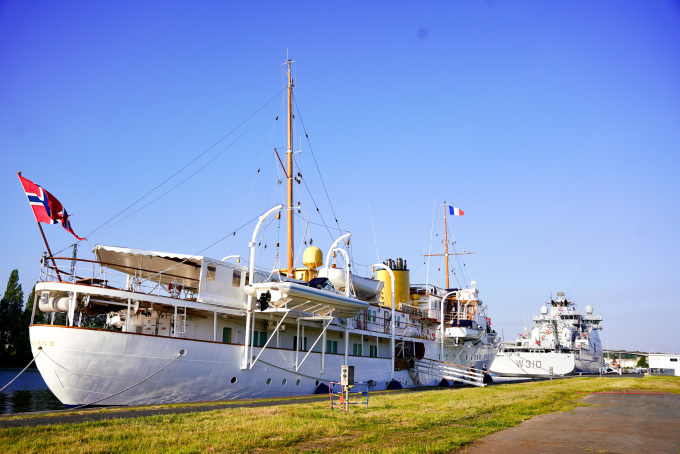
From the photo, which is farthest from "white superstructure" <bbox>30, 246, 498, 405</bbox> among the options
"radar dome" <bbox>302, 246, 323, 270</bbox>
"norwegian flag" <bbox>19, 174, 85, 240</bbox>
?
"radar dome" <bbox>302, 246, 323, 270</bbox>

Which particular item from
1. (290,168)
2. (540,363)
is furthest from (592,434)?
(540,363)

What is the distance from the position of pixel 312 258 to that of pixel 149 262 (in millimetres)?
12313

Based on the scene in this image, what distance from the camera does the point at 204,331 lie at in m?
26.0

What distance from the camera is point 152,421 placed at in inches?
563

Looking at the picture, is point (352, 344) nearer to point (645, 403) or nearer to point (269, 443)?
point (645, 403)

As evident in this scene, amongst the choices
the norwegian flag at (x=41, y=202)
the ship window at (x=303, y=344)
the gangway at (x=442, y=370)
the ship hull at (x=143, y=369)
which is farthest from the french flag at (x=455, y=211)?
the norwegian flag at (x=41, y=202)

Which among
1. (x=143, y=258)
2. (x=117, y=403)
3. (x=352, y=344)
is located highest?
(x=143, y=258)

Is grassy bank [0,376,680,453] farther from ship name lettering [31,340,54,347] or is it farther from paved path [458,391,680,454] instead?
ship name lettering [31,340,54,347]

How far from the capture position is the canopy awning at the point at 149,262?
24.5m

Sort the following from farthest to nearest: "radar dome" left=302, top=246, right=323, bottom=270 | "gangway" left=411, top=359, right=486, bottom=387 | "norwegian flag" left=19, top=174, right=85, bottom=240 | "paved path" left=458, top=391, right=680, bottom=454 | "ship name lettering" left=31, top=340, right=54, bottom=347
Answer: "gangway" left=411, top=359, right=486, bottom=387
"radar dome" left=302, top=246, right=323, bottom=270
"norwegian flag" left=19, top=174, right=85, bottom=240
"ship name lettering" left=31, top=340, right=54, bottom=347
"paved path" left=458, top=391, right=680, bottom=454

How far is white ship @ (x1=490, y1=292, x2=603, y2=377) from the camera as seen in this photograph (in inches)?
2948

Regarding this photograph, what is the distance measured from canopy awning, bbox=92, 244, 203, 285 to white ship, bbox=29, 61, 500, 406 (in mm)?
58

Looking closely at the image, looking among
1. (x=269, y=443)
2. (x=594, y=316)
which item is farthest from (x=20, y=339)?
(x=594, y=316)

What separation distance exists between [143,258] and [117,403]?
6.99 metres
